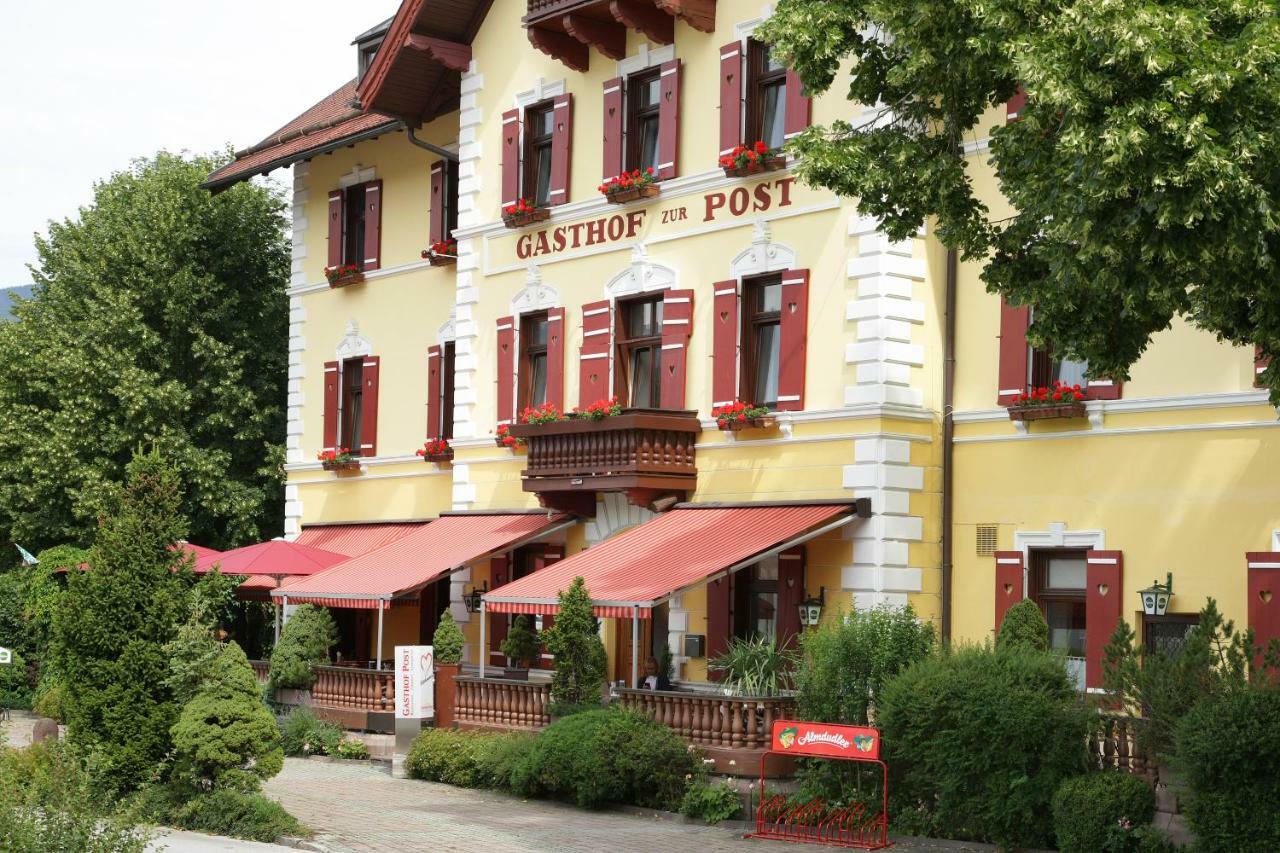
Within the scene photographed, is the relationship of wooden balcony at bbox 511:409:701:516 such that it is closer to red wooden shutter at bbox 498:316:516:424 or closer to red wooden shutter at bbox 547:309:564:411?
red wooden shutter at bbox 547:309:564:411

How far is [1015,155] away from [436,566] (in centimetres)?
1379

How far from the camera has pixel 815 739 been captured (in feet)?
57.5

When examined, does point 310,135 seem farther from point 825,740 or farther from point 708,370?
point 825,740

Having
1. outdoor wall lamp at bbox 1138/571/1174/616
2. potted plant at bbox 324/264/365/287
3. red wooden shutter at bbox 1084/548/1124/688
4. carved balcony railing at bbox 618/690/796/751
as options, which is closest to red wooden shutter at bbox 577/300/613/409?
carved balcony railing at bbox 618/690/796/751

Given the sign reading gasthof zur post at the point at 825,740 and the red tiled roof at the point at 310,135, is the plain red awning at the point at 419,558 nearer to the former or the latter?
the red tiled roof at the point at 310,135

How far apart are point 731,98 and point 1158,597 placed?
27.8 feet

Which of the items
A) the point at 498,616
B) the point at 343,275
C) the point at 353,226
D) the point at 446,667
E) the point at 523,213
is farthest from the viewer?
the point at 353,226

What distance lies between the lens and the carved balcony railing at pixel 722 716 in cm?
1950

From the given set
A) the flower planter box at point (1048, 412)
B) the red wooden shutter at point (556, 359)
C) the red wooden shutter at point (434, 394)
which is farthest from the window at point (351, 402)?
the flower planter box at point (1048, 412)

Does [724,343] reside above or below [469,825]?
above

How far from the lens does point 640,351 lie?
25.3m

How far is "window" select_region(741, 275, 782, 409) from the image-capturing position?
76.2 feet

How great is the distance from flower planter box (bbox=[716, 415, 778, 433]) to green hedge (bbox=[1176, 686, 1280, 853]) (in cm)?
922

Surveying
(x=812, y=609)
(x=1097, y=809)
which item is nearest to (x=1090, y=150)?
(x=1097, y=809)
